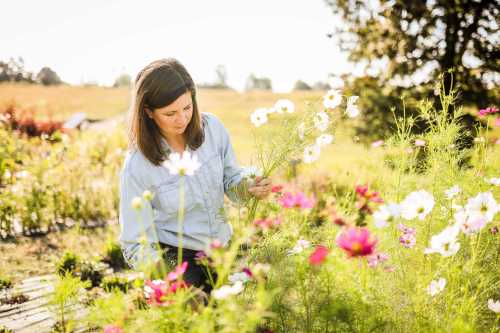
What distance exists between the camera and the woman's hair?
1.91 metres

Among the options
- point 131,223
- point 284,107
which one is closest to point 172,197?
point 131,223

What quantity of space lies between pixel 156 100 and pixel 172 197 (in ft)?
1.68

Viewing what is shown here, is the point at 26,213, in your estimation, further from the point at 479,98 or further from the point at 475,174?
the point at 479,98

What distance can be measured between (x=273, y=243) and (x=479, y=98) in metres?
5.09

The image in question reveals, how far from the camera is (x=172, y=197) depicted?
2145 millimetres

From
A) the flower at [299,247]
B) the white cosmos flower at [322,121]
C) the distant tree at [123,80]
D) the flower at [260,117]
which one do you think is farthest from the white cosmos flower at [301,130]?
the distant tree at [123,80]

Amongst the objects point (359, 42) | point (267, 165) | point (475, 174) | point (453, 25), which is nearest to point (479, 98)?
point (453, 25)

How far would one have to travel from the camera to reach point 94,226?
4301 millimetres

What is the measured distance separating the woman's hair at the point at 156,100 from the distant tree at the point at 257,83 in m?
58.6

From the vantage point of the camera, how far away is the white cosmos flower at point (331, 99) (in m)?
1.80

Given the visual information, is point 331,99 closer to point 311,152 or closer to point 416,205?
point 311,152

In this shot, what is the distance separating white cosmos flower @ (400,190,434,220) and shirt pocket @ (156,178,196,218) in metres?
1.14

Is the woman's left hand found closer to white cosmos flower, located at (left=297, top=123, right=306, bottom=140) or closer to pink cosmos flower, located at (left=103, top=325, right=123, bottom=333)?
white cosmos flower, located at (left=297, top=123, right=306, bottom=140)

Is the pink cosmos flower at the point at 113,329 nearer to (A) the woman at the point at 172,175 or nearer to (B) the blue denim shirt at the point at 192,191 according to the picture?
(A) the woman at the point at 172,175
